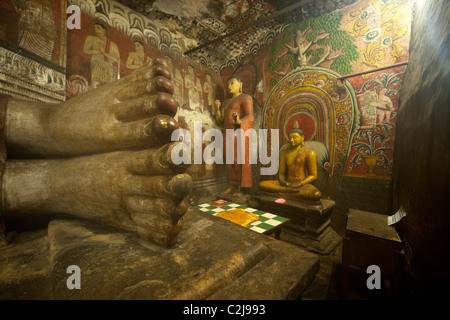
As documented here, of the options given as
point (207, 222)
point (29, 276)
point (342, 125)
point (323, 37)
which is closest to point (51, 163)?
point (29, 276)

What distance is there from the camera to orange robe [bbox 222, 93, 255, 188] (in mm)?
3352

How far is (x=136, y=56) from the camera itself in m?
2.72

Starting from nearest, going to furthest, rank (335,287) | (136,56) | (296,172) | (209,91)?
(335,287) < (136,56) < (296,172) < (209,91)

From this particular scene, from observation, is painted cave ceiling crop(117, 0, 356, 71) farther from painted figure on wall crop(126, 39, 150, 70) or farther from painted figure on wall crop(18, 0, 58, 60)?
painted figure on wall crop(18, 0, 58, 60)

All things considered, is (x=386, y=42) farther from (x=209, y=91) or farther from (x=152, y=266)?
(x=152, y=266)

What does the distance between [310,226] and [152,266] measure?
245cm

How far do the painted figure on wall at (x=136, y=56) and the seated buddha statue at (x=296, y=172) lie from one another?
280cm

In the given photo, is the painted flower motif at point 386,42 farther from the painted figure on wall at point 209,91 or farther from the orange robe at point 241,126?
the painted figure on wall at point 209,91

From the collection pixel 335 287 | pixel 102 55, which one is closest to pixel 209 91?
pixel 102 55

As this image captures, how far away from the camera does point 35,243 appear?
0.94m

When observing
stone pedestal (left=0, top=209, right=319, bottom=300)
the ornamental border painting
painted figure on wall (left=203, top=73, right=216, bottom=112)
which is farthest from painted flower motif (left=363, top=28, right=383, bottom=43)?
the ornamental border painting

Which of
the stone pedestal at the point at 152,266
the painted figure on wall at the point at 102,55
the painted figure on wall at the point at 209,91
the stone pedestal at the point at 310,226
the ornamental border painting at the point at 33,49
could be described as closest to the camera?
the stone pedestal at the point at 152,266

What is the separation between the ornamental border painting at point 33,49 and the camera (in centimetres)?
146

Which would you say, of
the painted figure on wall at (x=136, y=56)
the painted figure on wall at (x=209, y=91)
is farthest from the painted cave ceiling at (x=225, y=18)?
the painted figure on wall at (x=136, y=56)
